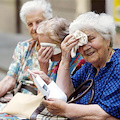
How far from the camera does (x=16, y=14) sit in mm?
12156

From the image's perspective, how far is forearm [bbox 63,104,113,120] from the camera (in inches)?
104

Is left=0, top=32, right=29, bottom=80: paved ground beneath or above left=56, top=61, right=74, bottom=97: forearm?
beneath

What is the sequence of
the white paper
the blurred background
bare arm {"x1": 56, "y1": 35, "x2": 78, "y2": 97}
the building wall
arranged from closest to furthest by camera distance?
the white paper
bare arm {"x1": 56, "y1": 35, "x2": 78, "y2": 97}
the blurred background
the building wall

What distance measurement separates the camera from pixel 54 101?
2697 mm

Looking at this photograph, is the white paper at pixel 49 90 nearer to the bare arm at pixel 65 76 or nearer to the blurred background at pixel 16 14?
the bare arm at pixel 65 76

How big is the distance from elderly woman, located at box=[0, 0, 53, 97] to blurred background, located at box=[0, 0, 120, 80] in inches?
60.2

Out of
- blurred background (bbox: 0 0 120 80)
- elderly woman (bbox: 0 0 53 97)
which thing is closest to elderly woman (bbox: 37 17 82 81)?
elderly woman (bbox: 0 0 53 97)

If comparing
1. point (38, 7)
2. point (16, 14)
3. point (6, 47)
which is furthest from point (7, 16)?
point (38, 7)

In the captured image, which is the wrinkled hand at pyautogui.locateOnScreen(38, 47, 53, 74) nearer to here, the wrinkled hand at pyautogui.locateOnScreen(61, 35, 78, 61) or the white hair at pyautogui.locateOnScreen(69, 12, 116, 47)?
the wrinkled hand at pyautogui.locateOnScreen(61, 35, 78, 61)

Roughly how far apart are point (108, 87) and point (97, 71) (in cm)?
28

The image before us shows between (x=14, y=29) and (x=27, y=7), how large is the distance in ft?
27.9

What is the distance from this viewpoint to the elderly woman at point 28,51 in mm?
3855

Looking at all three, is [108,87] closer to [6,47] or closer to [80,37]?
[80,37]

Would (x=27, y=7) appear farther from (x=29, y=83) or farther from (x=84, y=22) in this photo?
(x=84, y=22)
